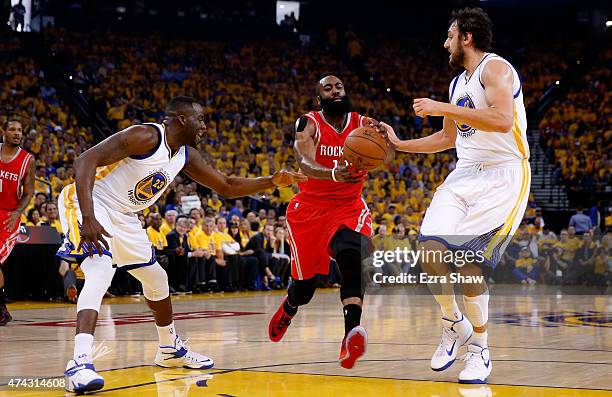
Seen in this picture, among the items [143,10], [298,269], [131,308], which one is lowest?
[131,308]

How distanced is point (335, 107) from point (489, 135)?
4.10 ft

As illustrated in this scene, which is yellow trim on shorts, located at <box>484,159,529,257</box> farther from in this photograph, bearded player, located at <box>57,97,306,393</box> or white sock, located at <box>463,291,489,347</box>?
bearded player, located at <box>57,97,306,393</box>

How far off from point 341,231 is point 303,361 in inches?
35.7

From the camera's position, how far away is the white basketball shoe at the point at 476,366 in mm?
4809

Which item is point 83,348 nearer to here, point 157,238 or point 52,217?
point 52,217

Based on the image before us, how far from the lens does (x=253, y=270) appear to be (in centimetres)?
1517

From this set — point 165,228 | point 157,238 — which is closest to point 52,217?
point 157,238

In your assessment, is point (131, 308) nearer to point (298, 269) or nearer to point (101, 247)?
point (298, 269)

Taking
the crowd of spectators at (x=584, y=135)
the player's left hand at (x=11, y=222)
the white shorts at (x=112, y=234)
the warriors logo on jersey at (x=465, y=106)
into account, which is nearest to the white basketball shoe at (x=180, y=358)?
the white shorts at (x=112, y=234)

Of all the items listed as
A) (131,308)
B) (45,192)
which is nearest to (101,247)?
(131,308)

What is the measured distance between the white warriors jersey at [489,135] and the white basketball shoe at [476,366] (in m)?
1.14

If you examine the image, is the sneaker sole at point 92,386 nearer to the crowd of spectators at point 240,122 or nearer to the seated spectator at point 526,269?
the crowd of spectators at point 240,122

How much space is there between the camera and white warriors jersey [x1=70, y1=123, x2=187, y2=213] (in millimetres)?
5078

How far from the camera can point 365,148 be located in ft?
18.0
